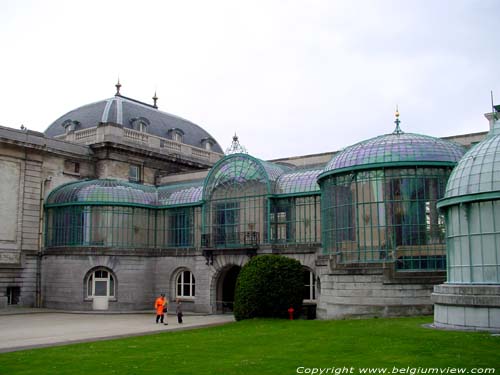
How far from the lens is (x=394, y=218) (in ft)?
94.7

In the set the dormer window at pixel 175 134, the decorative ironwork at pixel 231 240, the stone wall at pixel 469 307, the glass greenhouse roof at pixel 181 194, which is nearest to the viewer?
the stone wall at pixel 469 307

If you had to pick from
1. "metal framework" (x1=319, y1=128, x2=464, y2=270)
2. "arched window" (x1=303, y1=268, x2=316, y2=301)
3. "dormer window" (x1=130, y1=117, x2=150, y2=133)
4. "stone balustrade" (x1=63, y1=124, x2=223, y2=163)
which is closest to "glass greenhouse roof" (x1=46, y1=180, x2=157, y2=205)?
"stone balustrade" (x1=63, y1=124, x2=223, y2=163)

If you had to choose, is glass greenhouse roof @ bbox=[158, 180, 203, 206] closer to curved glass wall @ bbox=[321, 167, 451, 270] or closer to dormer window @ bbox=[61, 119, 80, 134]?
dormer window @ bbox=[61, 119, 80, 134]

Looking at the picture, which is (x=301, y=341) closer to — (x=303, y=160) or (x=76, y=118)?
(x=303, y=160)

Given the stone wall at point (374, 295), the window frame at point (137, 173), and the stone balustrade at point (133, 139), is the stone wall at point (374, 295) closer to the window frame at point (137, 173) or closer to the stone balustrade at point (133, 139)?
the window frame at point (137, 173)

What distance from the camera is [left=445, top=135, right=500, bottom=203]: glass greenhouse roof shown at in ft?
68.0

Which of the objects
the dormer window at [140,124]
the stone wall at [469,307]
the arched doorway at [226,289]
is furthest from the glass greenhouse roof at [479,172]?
the dormer window at [140,124]

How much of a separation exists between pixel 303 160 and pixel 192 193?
333 inches

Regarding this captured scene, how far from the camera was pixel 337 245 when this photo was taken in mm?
30750

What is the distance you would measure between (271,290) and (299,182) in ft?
29.6

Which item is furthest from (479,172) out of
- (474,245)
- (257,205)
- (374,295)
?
(257,205)

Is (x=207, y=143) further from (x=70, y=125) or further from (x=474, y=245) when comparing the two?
(x=474, y=245)

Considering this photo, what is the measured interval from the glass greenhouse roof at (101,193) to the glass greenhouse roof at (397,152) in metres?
17.1

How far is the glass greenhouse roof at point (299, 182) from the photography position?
120 ft
